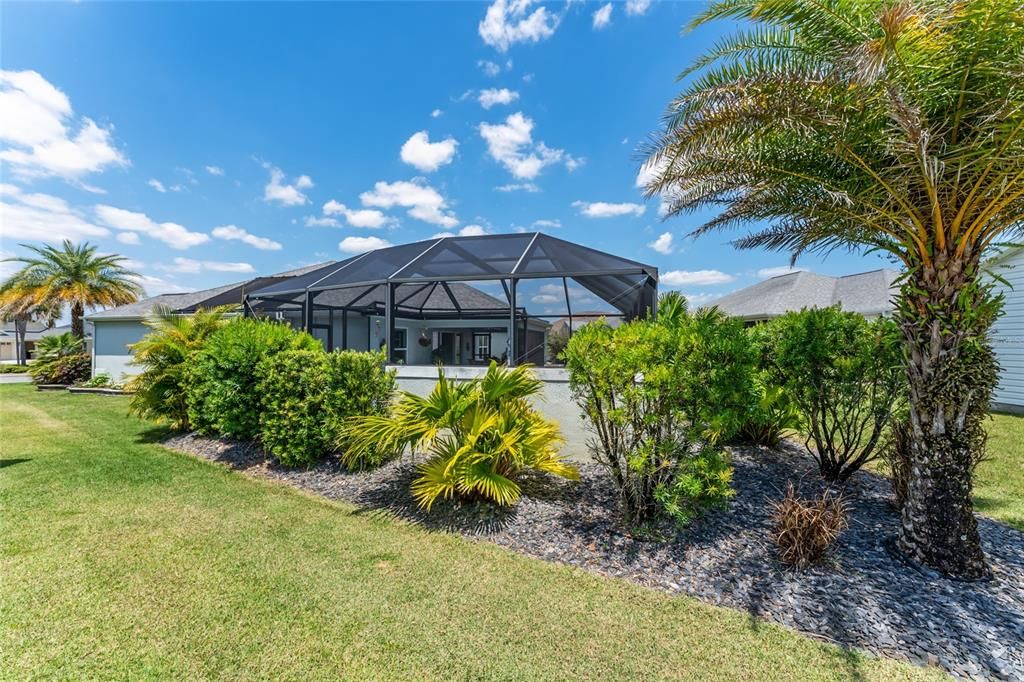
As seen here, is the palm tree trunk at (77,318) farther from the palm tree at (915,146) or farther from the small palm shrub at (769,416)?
the small palm shrub at (769,416)

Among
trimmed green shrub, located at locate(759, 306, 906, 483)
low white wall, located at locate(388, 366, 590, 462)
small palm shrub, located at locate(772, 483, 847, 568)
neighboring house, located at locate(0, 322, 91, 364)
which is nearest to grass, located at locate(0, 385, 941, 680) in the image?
small palm shrub, located at locate(772, 483, 847, 568)

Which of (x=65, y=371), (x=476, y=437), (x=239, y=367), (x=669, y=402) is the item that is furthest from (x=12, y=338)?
(x=669, y=402)

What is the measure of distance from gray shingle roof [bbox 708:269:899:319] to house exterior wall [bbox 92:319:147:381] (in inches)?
1112

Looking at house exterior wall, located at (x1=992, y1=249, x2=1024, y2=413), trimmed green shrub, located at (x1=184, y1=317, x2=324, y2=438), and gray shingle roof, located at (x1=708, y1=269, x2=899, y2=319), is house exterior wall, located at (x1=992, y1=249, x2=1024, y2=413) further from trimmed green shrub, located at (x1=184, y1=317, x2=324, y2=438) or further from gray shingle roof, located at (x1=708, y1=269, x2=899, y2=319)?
trimmed green shrub, located at (x1=184, y1=317, x2=324, y2=438)

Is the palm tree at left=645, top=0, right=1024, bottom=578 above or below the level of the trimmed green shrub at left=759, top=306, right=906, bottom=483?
above

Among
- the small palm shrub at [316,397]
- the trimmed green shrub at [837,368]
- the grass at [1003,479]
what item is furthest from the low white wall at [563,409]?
the grass at [1003,479]

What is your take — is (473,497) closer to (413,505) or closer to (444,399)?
(413,505)

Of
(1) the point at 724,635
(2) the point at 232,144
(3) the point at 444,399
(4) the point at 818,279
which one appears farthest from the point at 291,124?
(4) the point at 818,279

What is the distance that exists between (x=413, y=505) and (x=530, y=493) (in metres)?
1.55

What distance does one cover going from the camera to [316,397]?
6.66 metres

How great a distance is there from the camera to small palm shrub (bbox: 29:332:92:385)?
1948cm

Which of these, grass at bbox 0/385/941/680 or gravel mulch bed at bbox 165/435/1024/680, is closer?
grass at bbox 0/385/941/680

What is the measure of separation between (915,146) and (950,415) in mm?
2368

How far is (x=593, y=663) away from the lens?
Result: 2.79m
